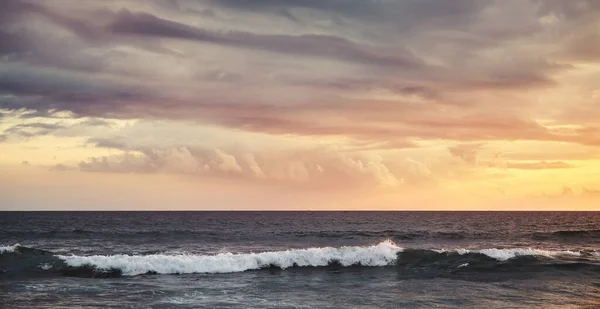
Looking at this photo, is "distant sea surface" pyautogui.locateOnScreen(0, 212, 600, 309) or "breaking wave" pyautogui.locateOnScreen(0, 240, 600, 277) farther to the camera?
"breaking wave" pyautogui.locateOnScreen(0, 240, 600, 277)


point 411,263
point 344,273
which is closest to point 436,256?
point 411,263

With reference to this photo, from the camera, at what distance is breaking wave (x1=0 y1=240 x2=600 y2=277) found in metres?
30.2

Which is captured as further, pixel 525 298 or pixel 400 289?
pixel 400 289

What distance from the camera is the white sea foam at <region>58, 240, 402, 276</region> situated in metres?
30.3

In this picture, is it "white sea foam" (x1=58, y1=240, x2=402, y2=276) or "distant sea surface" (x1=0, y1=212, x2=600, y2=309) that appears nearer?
"distant sea surface" (x1=0, y1=212, x2=600, y2=309)

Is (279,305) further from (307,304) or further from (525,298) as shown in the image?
(525,298)

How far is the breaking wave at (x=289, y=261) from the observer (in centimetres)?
3023

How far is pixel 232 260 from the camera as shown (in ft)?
105

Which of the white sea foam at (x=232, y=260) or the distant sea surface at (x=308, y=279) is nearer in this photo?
the distant sea surface at (x=308, y=279)

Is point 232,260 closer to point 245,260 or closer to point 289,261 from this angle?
point 245,260

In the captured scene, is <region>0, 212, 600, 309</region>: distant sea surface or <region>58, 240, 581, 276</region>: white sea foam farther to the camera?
<region>58, 240, 581, 276</region>: white sea foam

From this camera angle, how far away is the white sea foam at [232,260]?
30281 millimetres

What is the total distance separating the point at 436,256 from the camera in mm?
34281

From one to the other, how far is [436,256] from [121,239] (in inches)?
1448
